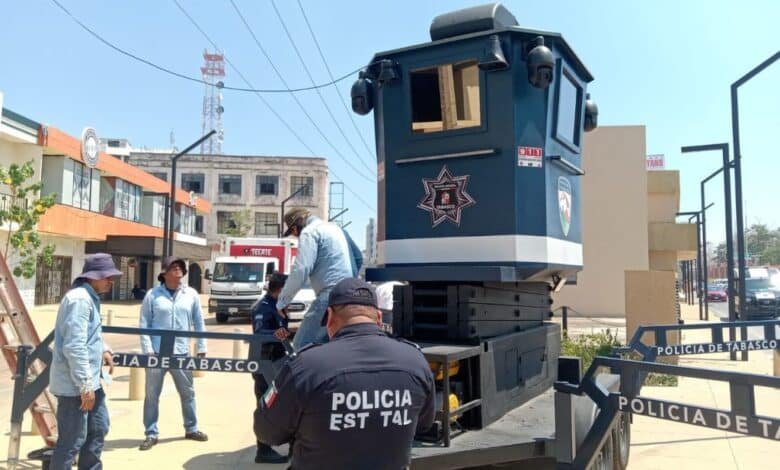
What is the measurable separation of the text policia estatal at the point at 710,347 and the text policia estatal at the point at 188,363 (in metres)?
3.68

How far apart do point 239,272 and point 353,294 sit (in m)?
20.8

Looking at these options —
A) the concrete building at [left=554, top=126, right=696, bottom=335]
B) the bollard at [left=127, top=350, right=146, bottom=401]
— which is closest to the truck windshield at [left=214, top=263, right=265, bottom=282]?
the concrete building at [left=554, top=126, right=696, bottom=335]

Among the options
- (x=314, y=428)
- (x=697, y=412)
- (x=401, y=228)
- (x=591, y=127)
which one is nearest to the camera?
(x=314, y=428)

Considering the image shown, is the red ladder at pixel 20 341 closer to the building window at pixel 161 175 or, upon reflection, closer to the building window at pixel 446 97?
the building window at pixel 446 97

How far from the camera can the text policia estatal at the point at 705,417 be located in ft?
9.64

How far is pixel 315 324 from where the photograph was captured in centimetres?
471

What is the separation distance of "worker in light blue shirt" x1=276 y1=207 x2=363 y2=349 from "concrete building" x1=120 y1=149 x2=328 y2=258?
53784 mm

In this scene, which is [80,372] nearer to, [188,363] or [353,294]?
[188,363]

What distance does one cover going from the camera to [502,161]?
4.67 m

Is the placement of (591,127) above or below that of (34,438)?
above

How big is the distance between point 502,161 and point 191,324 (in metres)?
3.82

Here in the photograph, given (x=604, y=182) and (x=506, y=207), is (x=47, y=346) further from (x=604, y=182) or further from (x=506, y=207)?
(x=604, y=182)

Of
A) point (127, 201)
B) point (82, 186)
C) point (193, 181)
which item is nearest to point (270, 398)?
point (82, 186)

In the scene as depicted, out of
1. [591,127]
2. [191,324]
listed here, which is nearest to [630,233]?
[591,127]
